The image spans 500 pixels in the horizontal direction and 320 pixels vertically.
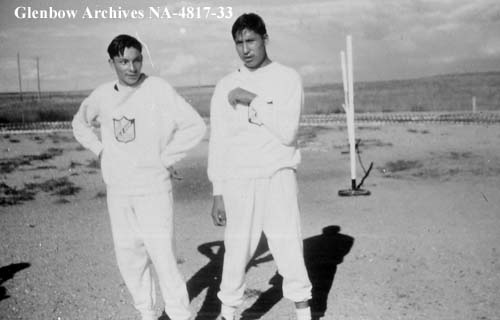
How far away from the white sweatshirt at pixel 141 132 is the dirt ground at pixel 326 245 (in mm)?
1002

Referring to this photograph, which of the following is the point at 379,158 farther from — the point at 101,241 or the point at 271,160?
the point at 271,160

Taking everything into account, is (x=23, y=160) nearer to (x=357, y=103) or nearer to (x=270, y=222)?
(x=270, y=222)

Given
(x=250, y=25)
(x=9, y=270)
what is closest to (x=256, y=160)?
(x=250, y=25)

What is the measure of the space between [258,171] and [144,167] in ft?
1.80

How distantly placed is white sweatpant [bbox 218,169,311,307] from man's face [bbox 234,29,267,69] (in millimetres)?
543

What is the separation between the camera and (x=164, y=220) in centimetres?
282

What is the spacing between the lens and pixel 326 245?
4.92m

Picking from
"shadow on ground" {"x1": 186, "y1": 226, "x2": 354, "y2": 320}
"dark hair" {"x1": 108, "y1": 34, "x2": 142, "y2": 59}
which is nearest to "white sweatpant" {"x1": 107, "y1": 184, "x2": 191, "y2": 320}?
"shadow on ground" {"x1": 186, "y1": 226, "x2": 354, "y2": 320}

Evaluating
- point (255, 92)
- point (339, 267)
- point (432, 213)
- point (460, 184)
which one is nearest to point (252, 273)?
point (339, 267)

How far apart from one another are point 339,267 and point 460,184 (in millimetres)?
4007

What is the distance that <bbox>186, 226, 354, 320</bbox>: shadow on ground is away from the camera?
136 inches

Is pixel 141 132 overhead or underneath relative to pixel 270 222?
overhead

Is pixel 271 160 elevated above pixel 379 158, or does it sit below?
above

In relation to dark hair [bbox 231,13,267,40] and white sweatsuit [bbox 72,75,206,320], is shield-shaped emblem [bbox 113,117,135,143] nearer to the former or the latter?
white sweatsuit [bbox 72,75,206,320]
